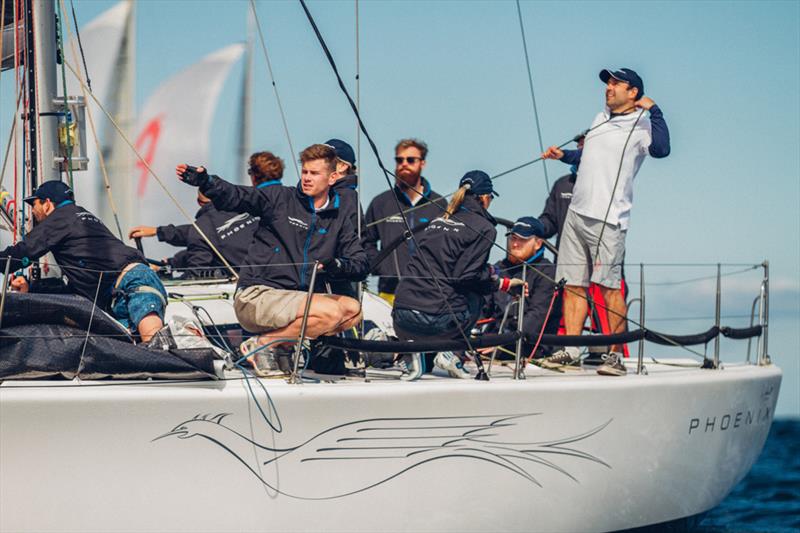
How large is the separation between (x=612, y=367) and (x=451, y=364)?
1.11 metres

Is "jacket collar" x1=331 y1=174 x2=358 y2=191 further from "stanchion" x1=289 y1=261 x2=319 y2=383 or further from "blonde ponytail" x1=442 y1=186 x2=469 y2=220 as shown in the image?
"stanchion" x1=289 y1=261 x2=319 y2=383

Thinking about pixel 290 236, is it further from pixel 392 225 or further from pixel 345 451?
pixel 392 225

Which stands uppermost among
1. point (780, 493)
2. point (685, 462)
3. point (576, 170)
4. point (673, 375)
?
point (576, 170)

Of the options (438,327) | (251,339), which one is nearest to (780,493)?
(438,327)

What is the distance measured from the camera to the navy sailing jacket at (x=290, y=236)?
250 inches

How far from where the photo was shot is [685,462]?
7637mm

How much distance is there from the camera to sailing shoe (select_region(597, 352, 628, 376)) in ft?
23.8

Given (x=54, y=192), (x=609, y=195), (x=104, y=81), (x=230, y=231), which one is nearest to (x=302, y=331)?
(x=54, y=192)

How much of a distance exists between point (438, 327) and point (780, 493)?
6.29 meters

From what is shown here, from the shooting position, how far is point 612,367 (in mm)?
7332

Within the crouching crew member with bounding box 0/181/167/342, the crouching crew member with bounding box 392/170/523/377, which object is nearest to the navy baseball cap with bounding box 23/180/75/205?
the crouching crew member with bounding box 0/181/167/342

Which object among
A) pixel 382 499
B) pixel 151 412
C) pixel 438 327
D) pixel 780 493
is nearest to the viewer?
pixel 151 412

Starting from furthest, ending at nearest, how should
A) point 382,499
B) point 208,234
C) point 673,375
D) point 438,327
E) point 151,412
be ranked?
point 208,234, point 673,375, point 438,327, point 382,499, point 151,412

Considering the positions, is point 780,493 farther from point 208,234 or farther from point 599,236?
point 208,234
